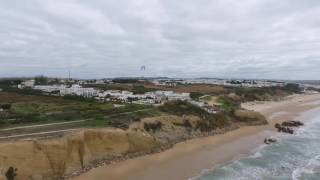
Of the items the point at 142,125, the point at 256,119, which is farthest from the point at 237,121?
the point at 142,125

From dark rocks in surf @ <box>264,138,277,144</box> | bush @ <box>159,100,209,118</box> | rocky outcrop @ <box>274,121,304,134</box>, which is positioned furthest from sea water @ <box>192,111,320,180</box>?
bush @ <box>159,100,209,118</box>

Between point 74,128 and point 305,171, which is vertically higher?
point 74,128

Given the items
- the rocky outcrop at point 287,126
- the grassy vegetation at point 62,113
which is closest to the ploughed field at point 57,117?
the grassy vegetation at point 62,113

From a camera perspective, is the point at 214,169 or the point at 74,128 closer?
the point at 214,169

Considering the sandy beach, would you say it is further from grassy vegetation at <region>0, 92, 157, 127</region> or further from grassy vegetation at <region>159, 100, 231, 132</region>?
grassy vegetation at <region>0, 92, 157, 127</region>

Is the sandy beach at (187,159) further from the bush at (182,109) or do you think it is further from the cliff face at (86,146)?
the bush at (182,109)

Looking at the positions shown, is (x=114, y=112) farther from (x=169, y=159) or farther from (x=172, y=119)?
(x=169, y=159)
